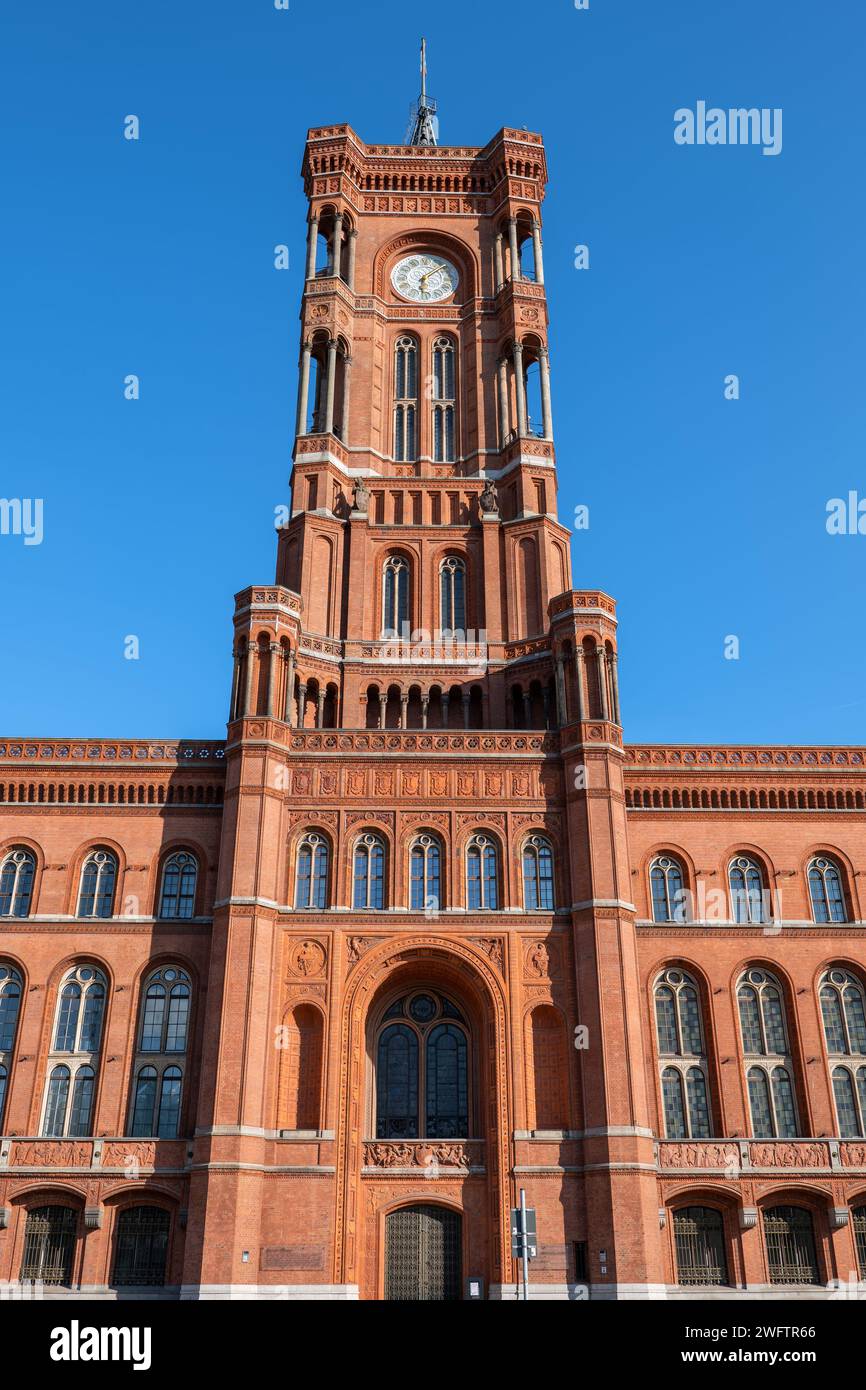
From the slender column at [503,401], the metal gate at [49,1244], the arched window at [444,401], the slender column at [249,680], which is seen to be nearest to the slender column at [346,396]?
the arched window at [444,401]

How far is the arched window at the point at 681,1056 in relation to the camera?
123 ft

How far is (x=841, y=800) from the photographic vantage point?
41875 millimetres

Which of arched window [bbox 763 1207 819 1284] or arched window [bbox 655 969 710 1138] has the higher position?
arched window [bbox 655 969 710 1138]

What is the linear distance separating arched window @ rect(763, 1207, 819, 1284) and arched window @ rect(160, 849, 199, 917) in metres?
21.6

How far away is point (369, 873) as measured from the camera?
3941 cm

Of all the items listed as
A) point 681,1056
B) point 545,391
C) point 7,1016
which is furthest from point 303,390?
point 681,1056

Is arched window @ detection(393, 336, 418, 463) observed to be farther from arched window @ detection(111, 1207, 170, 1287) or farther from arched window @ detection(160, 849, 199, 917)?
arched window @ detection(111, 1207, 170, 1287)

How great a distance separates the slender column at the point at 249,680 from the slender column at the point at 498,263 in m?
27.0

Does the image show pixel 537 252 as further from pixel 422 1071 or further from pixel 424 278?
pixel 422 1071

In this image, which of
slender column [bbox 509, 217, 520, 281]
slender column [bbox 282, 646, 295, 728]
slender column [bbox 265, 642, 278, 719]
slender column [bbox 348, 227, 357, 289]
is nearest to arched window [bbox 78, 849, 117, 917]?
slender column [bbox 265, 642, 278, 719]

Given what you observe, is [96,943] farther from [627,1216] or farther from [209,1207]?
[627,1216]

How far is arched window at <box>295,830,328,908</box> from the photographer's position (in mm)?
38844
